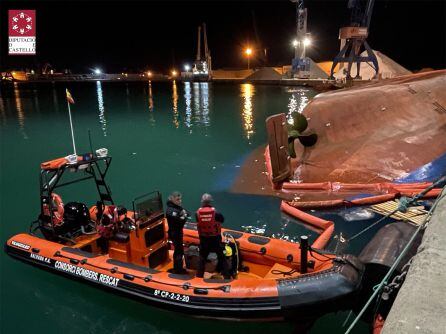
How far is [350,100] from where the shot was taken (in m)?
15.1

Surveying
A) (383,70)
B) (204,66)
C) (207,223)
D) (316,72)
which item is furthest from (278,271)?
(204,66)

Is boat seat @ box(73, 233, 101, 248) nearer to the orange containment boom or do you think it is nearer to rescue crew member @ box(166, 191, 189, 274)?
rescue crew member @ box(166, 191, 189, 274)

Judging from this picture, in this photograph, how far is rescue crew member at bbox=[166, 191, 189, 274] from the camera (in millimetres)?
6387

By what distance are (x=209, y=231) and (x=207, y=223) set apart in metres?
0.15

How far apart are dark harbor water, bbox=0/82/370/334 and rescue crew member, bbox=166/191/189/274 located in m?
0.90

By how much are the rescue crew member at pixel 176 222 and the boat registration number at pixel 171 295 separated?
0.73 m

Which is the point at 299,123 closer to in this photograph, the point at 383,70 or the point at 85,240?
the point at 85,240

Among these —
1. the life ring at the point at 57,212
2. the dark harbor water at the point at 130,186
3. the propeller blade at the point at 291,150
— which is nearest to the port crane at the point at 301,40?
the dark harbor water at the point at 130,186

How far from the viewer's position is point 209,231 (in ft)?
20.5

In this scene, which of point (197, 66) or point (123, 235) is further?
point (197, 66)

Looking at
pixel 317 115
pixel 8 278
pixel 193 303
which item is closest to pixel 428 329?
pixel 193 303

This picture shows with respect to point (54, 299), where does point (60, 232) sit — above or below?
above

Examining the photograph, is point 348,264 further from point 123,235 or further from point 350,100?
point 350,100

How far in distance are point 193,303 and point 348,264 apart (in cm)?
257
